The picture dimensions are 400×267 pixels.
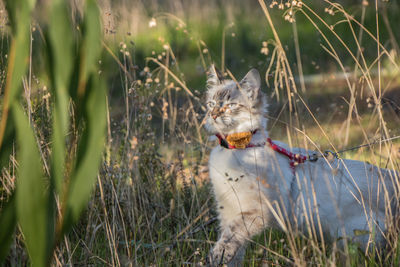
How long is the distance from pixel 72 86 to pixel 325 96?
15.1 ft

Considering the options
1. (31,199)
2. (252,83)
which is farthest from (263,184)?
(31,199)

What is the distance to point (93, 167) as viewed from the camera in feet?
2.43

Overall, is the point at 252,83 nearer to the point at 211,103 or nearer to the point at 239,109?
the point at 239,109

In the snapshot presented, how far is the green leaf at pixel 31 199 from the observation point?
0.71 meters

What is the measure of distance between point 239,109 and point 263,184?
18.0 inches

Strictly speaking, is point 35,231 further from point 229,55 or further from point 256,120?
point 229,55

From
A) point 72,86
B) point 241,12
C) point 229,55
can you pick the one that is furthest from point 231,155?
point 241,12

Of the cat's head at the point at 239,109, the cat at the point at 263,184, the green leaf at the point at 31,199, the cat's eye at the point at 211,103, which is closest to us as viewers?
the green leaf at the point at 31,199

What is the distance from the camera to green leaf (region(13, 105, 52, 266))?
2.31 feet

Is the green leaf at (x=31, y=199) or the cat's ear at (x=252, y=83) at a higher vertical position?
the green leaf at (x=31, y=199)

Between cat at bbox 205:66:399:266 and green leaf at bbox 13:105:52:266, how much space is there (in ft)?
3.93

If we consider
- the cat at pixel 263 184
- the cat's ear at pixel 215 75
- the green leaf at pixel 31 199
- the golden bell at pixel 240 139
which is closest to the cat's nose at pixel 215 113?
the cat at pixel 263 184

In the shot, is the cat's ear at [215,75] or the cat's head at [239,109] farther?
the cat's ear at [215,75]

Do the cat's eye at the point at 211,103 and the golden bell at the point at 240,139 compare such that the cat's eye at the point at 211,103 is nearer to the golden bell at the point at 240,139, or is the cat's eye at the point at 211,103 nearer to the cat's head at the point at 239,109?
the cat's head at the point at 239,109
